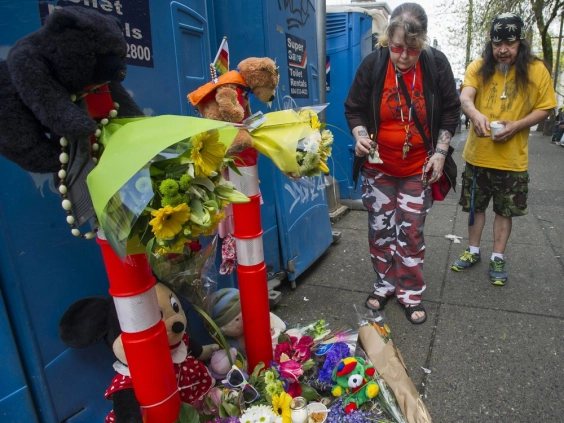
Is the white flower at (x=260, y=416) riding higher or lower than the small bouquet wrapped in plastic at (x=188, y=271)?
lower

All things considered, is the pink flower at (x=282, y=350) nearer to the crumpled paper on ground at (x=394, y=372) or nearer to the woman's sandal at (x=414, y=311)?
the crumpled paper on ground at (x=394, y=372)

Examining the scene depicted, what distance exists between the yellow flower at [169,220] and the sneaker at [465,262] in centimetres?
307

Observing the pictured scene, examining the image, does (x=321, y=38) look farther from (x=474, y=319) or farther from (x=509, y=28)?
(x=474, y=319)

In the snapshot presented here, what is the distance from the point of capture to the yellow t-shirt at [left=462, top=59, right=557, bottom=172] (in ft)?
9.48

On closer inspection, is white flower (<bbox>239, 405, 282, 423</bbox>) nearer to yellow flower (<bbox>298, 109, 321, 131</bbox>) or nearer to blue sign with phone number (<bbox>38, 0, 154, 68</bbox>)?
yellow flower (<bbox>298, 109, 321, 131</bbox>)

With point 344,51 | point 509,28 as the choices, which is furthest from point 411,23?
point 344,51

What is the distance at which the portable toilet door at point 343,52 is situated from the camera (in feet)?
16.9

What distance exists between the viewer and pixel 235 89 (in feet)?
5.73

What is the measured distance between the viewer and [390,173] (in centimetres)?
265

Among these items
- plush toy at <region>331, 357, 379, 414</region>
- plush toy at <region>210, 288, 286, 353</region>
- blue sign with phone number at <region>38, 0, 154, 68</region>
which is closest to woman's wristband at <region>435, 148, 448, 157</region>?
plush toy at <region>331, 357, 379, 414</region>

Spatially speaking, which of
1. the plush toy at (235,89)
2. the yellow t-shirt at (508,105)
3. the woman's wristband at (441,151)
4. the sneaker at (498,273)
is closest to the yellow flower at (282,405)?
the plush toy at (235,89)

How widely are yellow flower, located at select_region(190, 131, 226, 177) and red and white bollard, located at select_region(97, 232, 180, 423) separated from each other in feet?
1.15

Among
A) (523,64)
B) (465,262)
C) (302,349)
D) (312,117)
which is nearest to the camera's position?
(312,117)

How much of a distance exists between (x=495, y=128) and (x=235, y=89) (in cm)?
208
